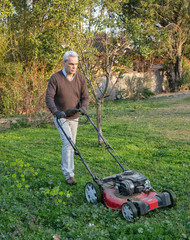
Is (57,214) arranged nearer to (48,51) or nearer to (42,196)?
(42,196)

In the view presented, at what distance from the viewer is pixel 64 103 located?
4871 millimetres

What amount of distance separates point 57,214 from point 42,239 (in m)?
0.63

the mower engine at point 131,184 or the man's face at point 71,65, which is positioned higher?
the man's face at point 71,65

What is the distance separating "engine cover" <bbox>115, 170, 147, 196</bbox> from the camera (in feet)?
12.2

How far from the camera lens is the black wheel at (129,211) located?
3.46 metres

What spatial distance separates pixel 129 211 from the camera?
353 centimetres

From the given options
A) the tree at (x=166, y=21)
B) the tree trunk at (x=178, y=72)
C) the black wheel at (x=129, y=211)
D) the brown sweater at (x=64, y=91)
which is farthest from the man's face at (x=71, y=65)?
the tree trunk at (x=178, y=72)

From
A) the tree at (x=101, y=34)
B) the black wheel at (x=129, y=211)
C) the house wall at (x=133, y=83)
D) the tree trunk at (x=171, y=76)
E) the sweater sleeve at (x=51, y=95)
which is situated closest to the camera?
the black wheel at (x=129, y=211)

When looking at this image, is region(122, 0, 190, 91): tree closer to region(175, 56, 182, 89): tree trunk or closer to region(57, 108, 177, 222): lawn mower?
region(175, 56, 182, 89): tree trunk

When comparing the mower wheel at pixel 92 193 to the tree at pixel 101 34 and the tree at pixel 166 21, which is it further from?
the tree at pixel 166 21

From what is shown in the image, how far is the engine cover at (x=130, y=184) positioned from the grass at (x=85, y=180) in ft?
0.97

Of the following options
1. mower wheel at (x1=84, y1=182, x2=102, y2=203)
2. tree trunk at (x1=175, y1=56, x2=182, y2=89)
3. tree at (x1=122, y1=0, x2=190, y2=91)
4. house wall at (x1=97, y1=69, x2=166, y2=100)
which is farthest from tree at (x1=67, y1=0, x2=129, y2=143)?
tree trunk at (x1=175, y1=56, x2=182, y2=89)

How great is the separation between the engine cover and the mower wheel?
0.29m

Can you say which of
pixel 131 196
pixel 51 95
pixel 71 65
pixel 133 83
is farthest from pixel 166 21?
pixel 131 196
